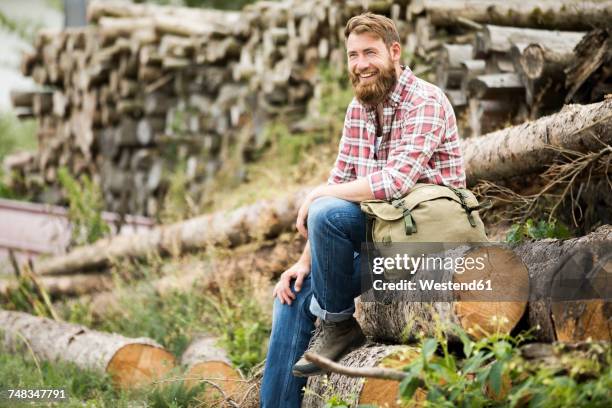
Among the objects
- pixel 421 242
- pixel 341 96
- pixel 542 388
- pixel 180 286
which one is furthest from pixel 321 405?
pixel 341 96

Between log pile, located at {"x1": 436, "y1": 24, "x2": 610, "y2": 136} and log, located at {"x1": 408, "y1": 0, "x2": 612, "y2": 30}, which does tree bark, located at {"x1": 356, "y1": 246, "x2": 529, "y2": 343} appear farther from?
log, located at {"x1": 408, "y1": 0, "x2": 612, "y2": 30}

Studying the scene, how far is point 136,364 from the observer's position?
4656 mm

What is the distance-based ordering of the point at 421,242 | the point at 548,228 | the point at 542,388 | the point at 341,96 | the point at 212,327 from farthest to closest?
the point at 341,96
the point at 212,327
the point at 548,228
the point at 421,242
the point at 542,388

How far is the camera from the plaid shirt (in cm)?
316

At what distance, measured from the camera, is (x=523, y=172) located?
4246mm

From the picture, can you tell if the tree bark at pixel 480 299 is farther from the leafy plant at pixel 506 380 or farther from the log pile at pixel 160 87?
the log pile at pixel 160 87

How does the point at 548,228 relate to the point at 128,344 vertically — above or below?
above

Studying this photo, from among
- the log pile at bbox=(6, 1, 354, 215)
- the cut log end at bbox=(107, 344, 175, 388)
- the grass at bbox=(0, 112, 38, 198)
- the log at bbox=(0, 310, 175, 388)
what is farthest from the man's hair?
the grass at bbox=(0, 112, 38, 198)

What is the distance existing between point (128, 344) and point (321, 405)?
1664 mm

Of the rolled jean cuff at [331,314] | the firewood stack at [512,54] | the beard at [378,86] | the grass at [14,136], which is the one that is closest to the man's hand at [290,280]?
the rolled jean cuff at [331,314]

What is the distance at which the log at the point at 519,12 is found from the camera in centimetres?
557

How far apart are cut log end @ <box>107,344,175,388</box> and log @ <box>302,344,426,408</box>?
1.54 metres

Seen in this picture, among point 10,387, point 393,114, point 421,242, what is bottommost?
point 10,387

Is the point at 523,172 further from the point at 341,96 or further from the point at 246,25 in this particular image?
the point at 246,25
